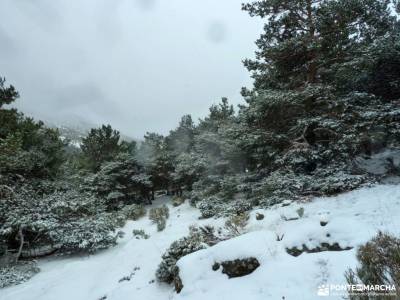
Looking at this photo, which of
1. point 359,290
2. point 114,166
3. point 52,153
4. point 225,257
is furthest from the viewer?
point 114,166

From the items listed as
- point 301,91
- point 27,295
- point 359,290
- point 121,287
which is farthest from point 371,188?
point 27,295

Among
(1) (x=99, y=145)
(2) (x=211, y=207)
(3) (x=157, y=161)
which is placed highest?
(1) (x=99, y=145)

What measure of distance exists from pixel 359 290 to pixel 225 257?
7.75 ft

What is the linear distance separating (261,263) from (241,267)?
1.12 feet

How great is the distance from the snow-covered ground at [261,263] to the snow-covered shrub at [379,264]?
1.82 feet

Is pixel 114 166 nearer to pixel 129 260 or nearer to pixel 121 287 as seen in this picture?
pixel 129 260

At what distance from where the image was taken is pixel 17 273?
27.0 feet

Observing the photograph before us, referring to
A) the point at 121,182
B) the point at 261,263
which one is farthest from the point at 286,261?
the point at 121,182

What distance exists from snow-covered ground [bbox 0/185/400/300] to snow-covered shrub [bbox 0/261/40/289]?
286 mm

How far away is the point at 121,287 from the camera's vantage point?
611cm

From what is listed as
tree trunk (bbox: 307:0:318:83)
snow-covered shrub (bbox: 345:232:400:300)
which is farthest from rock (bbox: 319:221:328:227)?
tree trunk (bbox: 307:0:318:83)

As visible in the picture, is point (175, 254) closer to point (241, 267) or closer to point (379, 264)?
point (241, 267)

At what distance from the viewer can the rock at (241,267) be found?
14.6 feet

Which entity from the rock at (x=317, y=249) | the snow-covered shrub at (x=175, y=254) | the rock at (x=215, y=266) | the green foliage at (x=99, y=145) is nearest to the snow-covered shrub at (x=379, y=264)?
the rock at (x=317, y=249)
